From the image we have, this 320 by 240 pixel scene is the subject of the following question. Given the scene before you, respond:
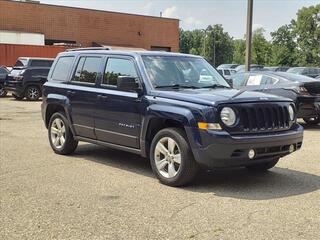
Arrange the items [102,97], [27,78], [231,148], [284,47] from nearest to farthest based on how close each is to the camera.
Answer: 1. [231,148]
2. [102,97]
3. [27,78]
4. [284,47]

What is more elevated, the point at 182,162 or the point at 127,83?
the point at 127,83

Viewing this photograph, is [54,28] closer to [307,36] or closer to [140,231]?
[307,36]

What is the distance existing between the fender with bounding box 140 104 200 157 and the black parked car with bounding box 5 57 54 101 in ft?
59.6

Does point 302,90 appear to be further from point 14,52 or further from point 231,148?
point 14,52

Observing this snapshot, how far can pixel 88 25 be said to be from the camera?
50.4 meters

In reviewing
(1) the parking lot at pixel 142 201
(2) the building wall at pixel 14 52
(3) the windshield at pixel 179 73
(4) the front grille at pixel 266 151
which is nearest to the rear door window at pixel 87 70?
(3) the windshield at pixel 179 73

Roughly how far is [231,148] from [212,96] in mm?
794

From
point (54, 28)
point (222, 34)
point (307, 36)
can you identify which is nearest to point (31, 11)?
point (54, 28)

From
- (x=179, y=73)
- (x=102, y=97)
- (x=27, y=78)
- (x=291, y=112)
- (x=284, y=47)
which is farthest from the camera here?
(x=284, y=47)

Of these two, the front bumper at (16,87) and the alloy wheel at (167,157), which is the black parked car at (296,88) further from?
the front bumper at (16,87)

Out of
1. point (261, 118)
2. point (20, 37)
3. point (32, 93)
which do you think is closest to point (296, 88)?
point (261, 118)

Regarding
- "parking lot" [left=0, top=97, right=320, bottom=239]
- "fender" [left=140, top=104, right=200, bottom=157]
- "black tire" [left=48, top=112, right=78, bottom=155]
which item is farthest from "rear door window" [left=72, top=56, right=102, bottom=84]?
"fender" [left=140, top=104, right=200, bottom=157]

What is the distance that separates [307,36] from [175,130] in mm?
68616

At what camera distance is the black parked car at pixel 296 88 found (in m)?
13.4
